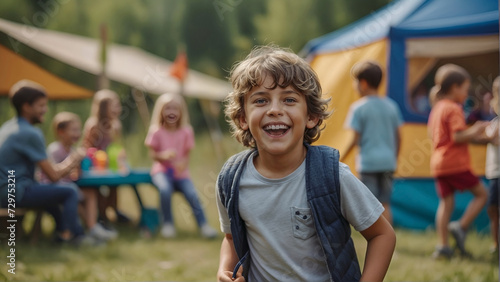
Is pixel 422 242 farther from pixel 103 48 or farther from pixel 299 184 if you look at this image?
pixel 103 48

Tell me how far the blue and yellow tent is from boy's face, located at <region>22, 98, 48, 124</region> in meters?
2.33

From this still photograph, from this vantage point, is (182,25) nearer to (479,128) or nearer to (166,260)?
(166,260)

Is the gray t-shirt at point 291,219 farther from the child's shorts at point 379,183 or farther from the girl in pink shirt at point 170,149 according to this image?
the girl in pink shirt at point 170,149

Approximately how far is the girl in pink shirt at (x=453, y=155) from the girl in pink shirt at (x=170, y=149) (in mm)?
1981

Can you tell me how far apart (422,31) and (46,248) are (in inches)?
128

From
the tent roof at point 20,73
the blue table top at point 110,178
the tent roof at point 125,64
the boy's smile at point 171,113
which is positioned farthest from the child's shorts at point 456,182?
the tent roof at point 125,64

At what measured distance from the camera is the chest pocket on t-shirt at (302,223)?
5.78 ft

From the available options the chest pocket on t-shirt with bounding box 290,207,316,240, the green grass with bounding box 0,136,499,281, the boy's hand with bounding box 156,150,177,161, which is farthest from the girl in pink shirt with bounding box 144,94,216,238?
the chest pocket on t-shirt with bounding box 290,207,316,240

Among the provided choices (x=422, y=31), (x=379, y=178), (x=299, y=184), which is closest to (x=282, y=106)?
(x=299, y=184)

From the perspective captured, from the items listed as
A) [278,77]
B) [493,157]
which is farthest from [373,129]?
[278,77]

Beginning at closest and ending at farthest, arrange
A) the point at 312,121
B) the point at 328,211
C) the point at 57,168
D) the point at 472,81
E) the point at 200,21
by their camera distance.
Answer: the point at 328,211 < the point at 312,121 < the point at 57,168 < the point at 472,81 < the point at 200,21

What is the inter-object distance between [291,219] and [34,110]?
2496mm

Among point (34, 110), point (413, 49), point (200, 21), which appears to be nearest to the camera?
point (34, 110)

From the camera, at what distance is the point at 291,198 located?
1.79m
